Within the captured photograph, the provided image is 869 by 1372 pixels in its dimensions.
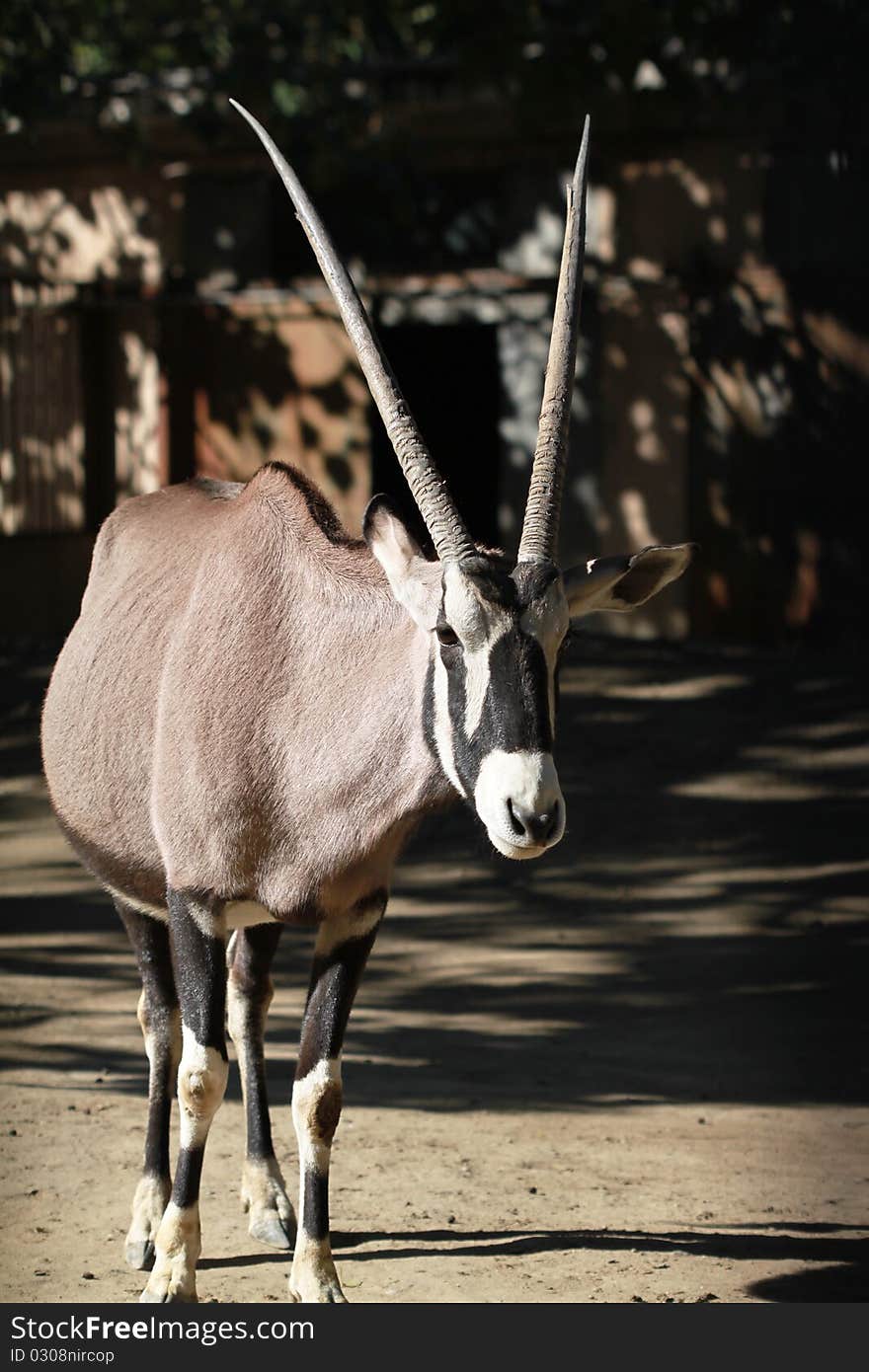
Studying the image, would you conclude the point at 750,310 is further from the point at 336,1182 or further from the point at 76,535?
the point at 336,1182

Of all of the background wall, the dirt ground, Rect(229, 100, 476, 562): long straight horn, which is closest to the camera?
Rect(229, 100, 476, 562): long straight horn

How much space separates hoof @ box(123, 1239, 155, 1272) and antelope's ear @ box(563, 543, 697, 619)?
2080 mm

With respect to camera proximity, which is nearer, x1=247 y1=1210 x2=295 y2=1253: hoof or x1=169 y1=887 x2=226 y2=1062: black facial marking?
x1=169 y1=887 x2=226 y2=1062: black facial marking

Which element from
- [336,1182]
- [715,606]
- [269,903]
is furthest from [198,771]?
[715,606]

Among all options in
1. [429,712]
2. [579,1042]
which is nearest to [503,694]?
[429,712]

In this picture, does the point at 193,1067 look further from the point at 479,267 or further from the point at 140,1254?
the point at 479,267

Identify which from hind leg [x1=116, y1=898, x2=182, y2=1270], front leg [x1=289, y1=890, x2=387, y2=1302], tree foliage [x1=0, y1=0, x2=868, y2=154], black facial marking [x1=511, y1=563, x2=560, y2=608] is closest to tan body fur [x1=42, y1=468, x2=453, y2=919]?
front leg [x1=289, y1=890, x2=387, y2=1302]

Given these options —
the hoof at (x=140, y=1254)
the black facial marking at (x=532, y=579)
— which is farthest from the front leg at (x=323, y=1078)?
the black facial marking at (x=532, y=579)

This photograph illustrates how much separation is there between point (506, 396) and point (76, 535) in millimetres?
3464

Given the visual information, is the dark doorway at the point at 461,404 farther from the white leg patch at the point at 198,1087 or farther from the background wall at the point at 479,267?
the white leg patch at the point at 198,1087

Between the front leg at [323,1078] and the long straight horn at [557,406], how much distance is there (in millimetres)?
1055

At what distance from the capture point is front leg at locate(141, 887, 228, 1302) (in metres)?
4.57

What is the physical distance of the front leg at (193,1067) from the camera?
4.57 metres

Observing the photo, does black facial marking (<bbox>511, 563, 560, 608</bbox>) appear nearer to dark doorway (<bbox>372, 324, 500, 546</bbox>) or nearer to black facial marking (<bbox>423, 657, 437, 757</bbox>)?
black facial marking (<bbox>423, 657, 437, 757</bbox>)
